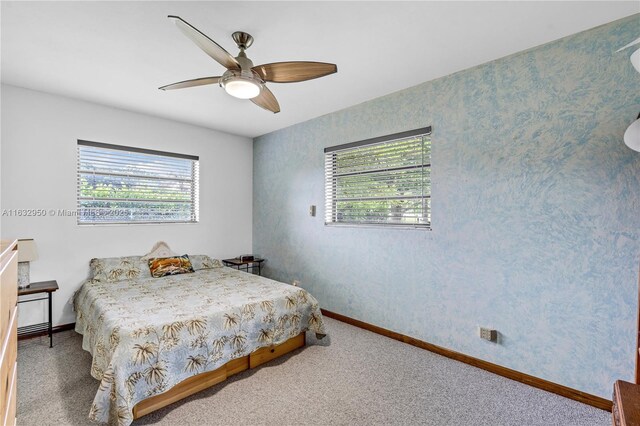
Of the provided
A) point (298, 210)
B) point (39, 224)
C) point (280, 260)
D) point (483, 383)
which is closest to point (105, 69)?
point (39, 224)

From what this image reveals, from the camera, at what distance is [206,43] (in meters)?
1.72

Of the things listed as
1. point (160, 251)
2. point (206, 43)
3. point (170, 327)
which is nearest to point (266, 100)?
point (206, 43)

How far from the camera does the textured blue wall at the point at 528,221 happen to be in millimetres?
2023

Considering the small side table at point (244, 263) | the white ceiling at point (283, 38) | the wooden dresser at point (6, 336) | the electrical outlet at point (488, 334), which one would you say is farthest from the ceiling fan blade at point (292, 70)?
the small side table at point (244, 263)

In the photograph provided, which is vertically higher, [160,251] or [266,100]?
[266,100]

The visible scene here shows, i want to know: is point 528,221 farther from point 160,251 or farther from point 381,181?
point 160,251

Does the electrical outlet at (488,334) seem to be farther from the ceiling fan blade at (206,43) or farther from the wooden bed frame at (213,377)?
the ceiling fan blade at (206,43)

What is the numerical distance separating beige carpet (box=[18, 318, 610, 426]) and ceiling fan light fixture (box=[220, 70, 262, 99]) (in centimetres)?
216

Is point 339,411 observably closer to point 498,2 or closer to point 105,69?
point 498,2

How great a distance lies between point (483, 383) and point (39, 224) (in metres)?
4.48

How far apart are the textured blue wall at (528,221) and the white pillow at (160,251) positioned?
2536 mm

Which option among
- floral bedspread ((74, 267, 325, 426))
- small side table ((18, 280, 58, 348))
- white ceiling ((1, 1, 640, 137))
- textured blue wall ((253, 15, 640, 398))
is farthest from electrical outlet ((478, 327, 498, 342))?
small side table ((18, 280, 58, 348))

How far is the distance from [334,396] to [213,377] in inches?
36.0

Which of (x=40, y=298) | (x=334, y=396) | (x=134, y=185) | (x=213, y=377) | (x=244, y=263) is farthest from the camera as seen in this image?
(x=244, y=263)
